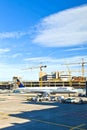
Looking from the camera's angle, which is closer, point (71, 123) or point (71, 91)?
point (71, 123)

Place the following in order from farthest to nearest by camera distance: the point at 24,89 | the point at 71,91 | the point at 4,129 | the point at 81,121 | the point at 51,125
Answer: the point at 24,89 → the point at 71,91 → the point at 81,121 → the point at 51,125 → the point at 4,129

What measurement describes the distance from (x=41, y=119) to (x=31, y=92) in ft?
347

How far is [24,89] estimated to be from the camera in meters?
166

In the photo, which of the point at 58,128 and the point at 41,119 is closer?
the point at 58,128

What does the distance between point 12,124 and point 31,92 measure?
367 feet

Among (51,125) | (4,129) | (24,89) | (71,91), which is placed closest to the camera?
(4,129)

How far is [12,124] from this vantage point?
4725 centimetres

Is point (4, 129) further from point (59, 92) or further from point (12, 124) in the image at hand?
point (59, 92)

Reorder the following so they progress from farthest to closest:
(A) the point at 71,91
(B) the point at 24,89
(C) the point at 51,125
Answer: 1. (B) the point at 24,89
2. (A) the point at 71,91
3. (C) the point at 51,125

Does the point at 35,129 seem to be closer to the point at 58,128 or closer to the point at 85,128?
the point at 58,128

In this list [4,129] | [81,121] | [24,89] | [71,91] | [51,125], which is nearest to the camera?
[4,129]

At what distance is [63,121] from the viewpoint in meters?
50.8

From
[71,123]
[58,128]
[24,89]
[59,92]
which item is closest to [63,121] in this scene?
[71,123]

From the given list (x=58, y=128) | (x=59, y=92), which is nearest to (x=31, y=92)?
(x=59, y=92)
